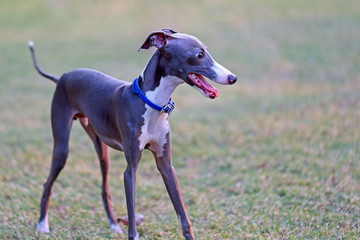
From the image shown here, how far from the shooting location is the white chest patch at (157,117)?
436 cm

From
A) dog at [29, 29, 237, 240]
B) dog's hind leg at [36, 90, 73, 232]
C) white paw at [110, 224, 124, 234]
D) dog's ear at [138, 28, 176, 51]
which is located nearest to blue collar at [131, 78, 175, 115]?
dog at [29, 29, 237, 240]

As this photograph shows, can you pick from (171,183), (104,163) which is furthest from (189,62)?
(104,163)

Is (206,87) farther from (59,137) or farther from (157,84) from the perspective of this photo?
(59,137)

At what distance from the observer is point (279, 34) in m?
17.9

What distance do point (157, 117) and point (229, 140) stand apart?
172 inches

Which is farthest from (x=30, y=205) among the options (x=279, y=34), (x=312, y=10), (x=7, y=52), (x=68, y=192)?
(x=312, y=10)

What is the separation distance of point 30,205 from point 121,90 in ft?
7.83

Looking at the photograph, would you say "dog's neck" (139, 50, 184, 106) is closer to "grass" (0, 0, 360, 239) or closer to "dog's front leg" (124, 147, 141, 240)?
"dog's front leg" (124, 147, 141, 240)

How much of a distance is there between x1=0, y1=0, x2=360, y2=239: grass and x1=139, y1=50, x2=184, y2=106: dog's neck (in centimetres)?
151

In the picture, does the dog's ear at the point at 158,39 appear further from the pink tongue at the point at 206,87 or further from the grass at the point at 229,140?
the grass at the point at 229,140

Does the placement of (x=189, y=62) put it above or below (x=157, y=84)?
above

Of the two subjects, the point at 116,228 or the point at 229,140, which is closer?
the point at 116,228

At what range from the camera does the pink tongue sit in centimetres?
413

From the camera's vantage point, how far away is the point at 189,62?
13.7 feet
